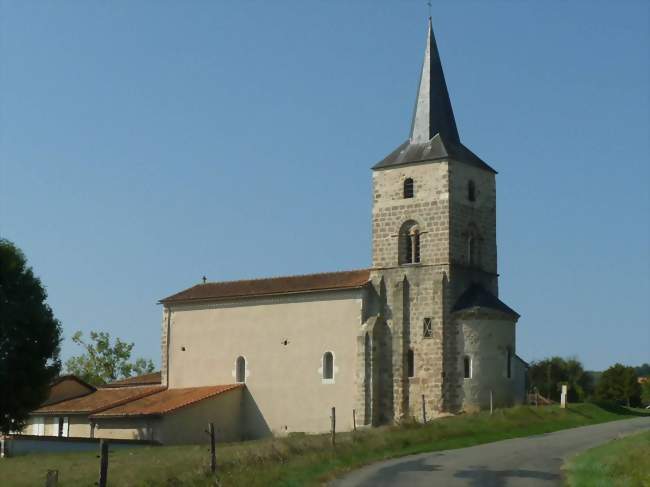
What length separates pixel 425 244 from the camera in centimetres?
5166

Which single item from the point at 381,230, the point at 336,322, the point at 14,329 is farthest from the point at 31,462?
the point at 381,230

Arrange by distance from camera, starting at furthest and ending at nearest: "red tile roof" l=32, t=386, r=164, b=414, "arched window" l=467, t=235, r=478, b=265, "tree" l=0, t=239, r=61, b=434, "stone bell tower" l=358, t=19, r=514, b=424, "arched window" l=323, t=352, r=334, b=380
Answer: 1. "red tile roof" l=32, t=386, r=164, b=414
2. "arched window" l=323, t=352, r=334, b=380
3. "arched window" l=467, t=235, r=478, b=265
4. "stone bell tower" l=358, t=19, r=514, b=424
5. "tree" l=0, t=239, r=61, b=434

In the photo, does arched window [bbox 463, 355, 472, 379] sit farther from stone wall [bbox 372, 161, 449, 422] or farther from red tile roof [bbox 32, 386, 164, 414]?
red tile roof [bbox 32, 386, 164, 414]

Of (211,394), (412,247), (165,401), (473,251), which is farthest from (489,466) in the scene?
(165,401)

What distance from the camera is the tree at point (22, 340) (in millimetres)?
46688

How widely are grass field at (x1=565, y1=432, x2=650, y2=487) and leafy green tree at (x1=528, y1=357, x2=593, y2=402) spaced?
47.4 m

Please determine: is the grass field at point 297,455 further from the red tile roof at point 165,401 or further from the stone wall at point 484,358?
the red tile roof at point 165,401

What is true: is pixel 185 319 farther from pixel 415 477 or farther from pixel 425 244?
pixel 415 477

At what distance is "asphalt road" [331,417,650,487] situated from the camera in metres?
27.2

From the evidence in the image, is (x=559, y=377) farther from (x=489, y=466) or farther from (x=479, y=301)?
(x=489, y=466)

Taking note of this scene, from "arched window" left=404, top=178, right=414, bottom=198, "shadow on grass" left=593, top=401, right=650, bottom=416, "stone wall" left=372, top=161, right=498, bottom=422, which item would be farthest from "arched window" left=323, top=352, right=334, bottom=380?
"shadow on grass" left=593, top=401, right=650, bottom=416

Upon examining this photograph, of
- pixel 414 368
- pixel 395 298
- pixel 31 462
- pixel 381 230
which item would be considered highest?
pixel 381 230

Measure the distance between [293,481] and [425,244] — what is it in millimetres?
25653

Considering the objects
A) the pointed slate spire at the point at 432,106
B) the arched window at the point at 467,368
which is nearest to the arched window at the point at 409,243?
the pointed slate spire at the point at 432,106
